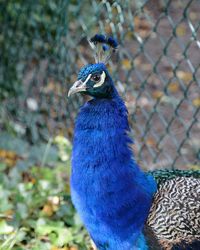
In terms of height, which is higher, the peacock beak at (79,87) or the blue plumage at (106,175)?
the peacock beak at (79,87)

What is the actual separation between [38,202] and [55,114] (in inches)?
37.8

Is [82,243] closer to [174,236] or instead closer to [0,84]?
[174,236]

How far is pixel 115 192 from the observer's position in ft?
7.97

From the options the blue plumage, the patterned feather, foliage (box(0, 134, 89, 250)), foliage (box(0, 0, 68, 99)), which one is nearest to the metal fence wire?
foliage (box(0, 0, 68, 99))

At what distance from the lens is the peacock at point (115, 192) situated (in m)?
2.41

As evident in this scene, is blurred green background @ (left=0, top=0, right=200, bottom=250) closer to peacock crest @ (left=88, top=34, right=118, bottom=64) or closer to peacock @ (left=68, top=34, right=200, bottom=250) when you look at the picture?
peacock @ (left=68, top=34, right=200, bottom=250)

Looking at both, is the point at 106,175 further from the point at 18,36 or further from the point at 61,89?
the point at 18,36

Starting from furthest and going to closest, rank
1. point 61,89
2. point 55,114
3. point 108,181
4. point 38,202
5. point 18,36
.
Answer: point 18,36 → point 55,114 → point 61,89 → point 38,202 → point 108,181

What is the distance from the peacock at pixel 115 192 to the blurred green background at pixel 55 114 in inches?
20.0

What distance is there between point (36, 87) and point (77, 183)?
182 cm

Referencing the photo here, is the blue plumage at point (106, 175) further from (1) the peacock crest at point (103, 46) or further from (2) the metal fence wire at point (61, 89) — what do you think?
(2) the metal fence wire at point (61, 89)

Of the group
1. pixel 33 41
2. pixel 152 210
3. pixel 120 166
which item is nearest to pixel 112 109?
pixel 120 166

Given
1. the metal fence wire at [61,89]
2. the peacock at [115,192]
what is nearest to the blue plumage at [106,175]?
the peacock at [115,192]

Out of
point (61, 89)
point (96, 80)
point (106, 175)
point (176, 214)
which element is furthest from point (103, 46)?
point (61, 89)
